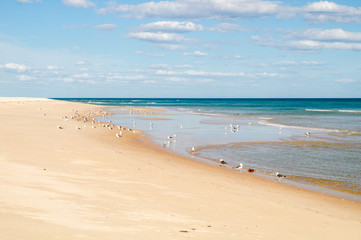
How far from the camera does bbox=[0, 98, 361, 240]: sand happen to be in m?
7.60

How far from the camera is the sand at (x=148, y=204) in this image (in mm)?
7598

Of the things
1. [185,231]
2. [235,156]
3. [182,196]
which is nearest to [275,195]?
[182,196]

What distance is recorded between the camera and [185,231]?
790cm

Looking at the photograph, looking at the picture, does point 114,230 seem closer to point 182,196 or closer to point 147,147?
point 182,196

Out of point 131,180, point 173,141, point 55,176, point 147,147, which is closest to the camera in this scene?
point 55,176

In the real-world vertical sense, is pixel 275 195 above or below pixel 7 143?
below

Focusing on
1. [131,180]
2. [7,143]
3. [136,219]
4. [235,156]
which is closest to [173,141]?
[235,156]

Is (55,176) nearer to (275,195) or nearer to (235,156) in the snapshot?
(275,195)

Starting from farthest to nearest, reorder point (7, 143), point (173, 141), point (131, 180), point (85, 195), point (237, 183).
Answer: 1. point (173, 141)
2. point (7, 143)
3. point (237, 183)
4. point (131, 180)
5. point (85, 195)

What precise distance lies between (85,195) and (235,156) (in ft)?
46.4

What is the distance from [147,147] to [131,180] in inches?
501

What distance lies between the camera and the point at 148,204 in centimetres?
987

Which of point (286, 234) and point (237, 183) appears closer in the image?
point (286, 234)

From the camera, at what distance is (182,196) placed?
1131cm
